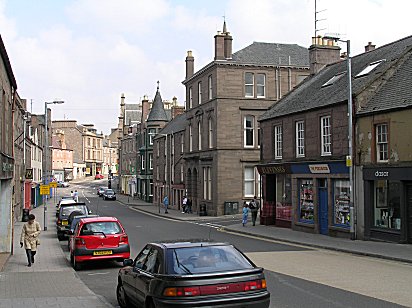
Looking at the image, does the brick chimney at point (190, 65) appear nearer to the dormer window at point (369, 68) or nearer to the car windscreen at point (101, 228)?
the dormer window at point (369, 68)

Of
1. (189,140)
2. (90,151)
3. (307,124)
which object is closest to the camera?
(307,124)

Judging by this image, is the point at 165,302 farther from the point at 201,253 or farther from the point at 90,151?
the point at 90,151

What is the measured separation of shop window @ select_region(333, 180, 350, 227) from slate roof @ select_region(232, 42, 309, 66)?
21.7 m

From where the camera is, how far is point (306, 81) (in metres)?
35.9


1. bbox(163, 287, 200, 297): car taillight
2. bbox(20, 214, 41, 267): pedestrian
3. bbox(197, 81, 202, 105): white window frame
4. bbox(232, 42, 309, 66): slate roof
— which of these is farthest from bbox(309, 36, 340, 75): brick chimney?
bbox(163, 287, 200, 297): car taillight

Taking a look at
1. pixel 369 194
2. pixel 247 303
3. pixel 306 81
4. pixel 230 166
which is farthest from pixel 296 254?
pixel 230 166

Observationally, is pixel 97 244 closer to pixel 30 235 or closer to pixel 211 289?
pixel 30 235

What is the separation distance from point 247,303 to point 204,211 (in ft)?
128

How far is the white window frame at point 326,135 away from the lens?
88.5 ft

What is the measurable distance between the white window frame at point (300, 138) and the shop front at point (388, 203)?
238 inches

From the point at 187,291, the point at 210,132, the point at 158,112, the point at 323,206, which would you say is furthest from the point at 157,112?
the point at 187,291

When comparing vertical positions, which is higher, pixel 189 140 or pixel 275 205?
pixel 189 140

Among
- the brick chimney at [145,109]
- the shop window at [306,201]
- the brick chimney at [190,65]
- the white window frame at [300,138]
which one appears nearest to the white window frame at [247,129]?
the brick chimney at [190,65]

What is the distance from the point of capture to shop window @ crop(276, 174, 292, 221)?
103 ft
